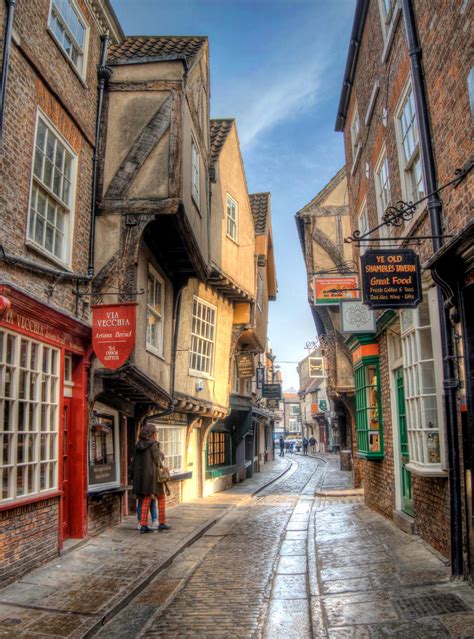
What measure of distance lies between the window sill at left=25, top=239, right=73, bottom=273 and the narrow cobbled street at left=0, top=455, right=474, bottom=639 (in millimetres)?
3944

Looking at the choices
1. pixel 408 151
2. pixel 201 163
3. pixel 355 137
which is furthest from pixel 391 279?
pixel 355 137

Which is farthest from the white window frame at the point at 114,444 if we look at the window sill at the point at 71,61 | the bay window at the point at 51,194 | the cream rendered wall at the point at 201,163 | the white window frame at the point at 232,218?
the white window frame at the point at 232,218

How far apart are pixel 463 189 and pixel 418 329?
2.17 m

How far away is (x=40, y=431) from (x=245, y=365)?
14037 millimetres

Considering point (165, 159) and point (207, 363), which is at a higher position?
point (165, 159)

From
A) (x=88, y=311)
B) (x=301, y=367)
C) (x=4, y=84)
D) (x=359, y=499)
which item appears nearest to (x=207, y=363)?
(x=359, y=499)

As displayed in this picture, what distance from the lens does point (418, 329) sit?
7.57m

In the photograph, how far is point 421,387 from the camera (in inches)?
298

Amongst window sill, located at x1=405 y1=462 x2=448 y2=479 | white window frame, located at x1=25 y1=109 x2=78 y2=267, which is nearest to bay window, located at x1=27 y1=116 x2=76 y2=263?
white window frame, located at x1=25 y1=109 x2=78 y2=267

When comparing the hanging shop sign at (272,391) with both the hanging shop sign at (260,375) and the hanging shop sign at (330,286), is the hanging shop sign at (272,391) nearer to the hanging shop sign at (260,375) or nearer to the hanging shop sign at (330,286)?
the hanging shop sign at (260,375)

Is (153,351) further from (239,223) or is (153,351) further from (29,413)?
(239,223)

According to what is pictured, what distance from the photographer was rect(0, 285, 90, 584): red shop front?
20.9 ft

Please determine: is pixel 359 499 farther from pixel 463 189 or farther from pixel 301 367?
pixel 301 367

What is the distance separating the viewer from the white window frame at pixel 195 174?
11.5 m
